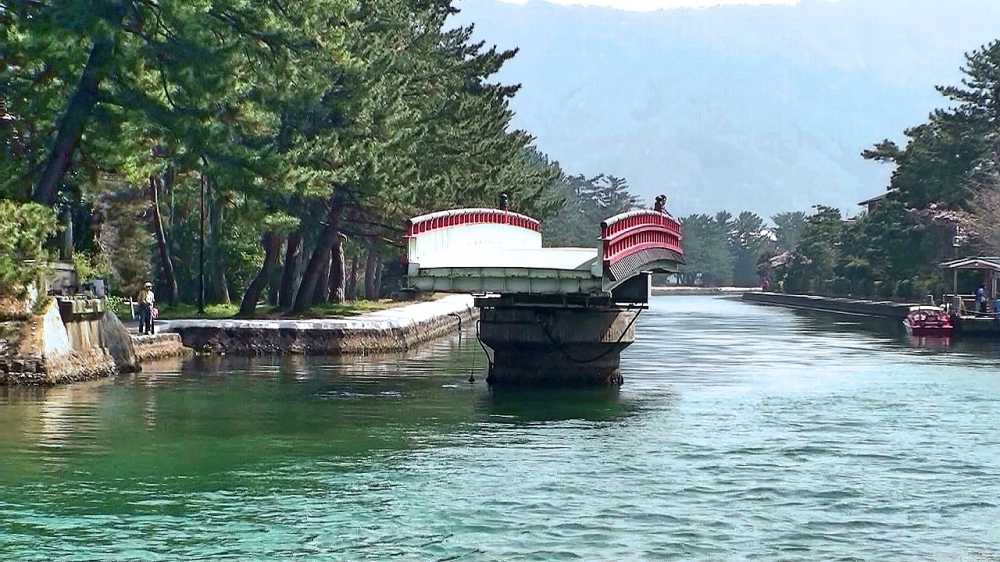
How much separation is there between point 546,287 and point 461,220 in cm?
551

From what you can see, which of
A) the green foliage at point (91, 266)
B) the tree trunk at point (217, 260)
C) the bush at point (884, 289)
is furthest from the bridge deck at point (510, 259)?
the bush at point (884, 289)

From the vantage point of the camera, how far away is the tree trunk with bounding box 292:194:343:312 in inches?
2554

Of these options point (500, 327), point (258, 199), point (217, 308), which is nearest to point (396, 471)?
point (500, 327)

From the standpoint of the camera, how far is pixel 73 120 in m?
43.3

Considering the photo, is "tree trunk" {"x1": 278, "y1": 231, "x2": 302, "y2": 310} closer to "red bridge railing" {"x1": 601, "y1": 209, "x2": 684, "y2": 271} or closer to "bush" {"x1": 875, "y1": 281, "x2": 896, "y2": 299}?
"red bridge railing" {"x1": 601, "y1": 209, "x2": 684, "y2": 271}

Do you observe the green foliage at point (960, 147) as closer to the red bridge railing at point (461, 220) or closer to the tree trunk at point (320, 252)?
the tree trunk at point (320, 252)

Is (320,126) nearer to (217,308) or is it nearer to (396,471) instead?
(217,308)

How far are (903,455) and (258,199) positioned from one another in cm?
2489

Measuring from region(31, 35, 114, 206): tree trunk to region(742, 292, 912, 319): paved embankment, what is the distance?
6840cm

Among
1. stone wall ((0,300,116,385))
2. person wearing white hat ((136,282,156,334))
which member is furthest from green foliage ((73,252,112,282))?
stone wall ((0,300,116,385))

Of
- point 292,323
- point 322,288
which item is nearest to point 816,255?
point 322,288

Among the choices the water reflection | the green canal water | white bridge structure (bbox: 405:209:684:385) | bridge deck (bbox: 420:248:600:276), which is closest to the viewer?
the green canal water

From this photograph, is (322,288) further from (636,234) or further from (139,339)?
(636,234)

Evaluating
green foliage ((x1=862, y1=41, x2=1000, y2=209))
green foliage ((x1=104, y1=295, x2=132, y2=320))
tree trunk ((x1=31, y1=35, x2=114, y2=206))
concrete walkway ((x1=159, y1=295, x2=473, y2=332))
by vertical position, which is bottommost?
concrete walkway ((x1=159, y1=295, x2=473, y2=332))
